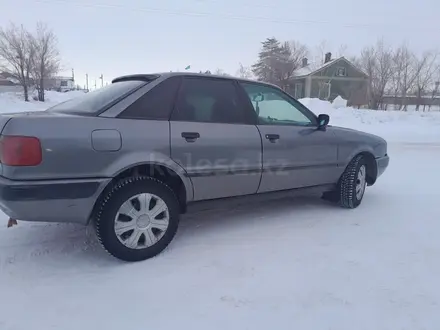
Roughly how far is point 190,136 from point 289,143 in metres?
1.19

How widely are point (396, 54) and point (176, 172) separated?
1366 inches

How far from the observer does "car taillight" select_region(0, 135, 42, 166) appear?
222 cm

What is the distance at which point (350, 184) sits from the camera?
4.02 meters

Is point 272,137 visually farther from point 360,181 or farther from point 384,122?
point 384,122

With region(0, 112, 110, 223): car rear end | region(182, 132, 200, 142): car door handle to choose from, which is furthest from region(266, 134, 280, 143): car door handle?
region(0, 112, 110, 223): car rear end

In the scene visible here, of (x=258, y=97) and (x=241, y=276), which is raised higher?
(x=258, y=97)

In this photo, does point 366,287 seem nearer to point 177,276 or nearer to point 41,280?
point 177,276

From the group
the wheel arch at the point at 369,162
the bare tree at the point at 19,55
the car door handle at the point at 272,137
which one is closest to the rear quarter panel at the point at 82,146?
the car door handle at the point at 272,137

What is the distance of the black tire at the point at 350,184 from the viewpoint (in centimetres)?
402

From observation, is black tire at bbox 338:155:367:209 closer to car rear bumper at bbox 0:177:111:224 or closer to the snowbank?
car rear bumper at bbox 0:177:111:224

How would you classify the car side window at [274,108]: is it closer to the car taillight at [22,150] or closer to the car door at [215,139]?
the car door at [215,139]

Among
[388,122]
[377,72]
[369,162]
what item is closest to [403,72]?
[377,72]

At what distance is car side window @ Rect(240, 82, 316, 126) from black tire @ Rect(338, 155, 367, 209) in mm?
785

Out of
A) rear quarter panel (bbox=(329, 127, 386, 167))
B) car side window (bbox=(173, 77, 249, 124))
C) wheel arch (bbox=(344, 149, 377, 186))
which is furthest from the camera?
wheel arch (bbox=(344, 149, 377, 186))
